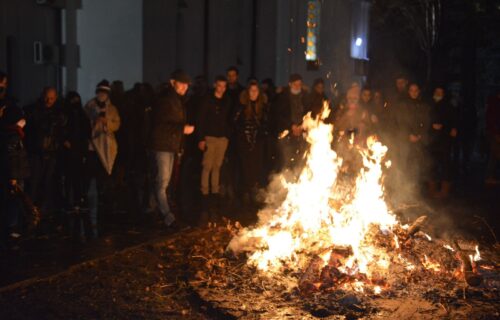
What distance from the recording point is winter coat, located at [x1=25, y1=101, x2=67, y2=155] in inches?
377

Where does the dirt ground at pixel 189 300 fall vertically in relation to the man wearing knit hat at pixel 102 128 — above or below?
below

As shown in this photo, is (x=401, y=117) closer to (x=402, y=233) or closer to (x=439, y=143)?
(x=439, y=143)

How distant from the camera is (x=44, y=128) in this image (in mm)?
9656

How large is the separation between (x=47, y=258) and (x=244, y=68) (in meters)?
13.3

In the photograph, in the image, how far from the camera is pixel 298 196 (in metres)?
8.16

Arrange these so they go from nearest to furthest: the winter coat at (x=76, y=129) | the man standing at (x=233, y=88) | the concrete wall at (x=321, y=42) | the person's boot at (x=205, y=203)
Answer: the winter coat at (x=76, y=129), the person's boot at (x=205, y=203), the man standing at (x=233, y=88), the concrete wall at (x=321, y=42)

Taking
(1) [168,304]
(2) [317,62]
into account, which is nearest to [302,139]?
(1) [168,304]

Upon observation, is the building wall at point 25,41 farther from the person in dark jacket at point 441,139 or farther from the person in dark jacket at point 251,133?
the person in dark jacket at point 441,139

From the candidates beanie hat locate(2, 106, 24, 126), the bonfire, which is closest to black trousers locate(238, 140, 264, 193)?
the bonfire

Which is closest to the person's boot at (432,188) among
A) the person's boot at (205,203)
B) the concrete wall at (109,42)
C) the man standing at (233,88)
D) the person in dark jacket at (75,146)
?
the man standing at (233,88)

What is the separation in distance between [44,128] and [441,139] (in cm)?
725

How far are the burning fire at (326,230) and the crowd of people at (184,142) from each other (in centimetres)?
202

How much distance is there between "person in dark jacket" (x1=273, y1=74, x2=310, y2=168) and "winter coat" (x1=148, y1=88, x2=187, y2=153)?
10.2 feet

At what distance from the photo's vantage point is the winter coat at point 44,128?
9.59 m
